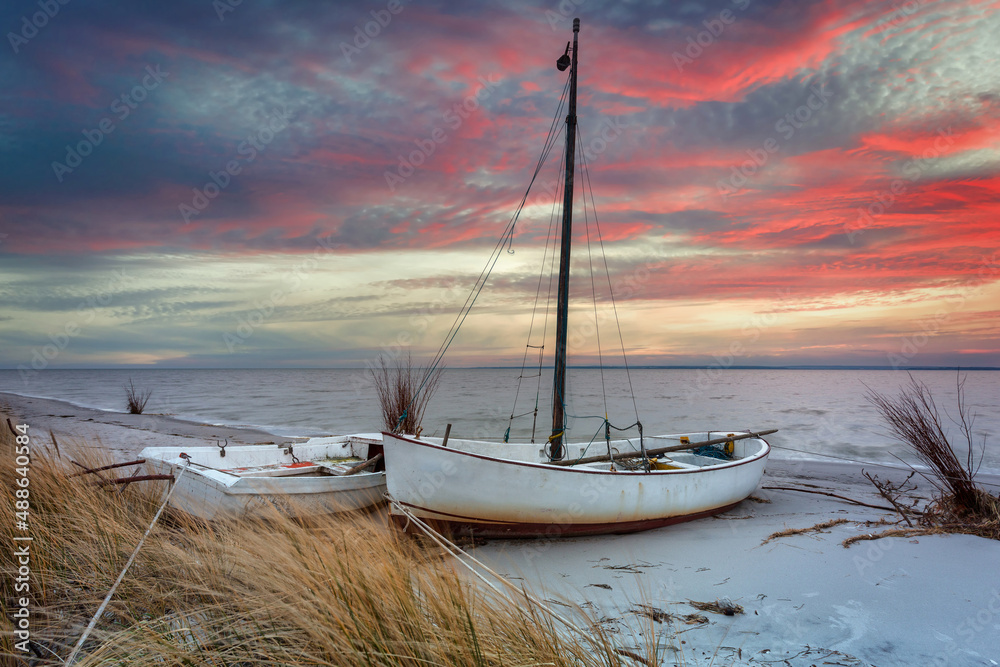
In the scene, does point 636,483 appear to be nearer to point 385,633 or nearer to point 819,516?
point 819,516

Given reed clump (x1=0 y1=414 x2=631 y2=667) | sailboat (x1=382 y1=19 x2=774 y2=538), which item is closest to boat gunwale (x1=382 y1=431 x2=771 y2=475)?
sailboat (x1=382 y1=19 x2=774 y2=538)

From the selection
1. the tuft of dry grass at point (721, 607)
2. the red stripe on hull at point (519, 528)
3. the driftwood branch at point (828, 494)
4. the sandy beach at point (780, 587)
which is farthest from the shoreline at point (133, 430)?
the driftwood branch at point (828, 494)

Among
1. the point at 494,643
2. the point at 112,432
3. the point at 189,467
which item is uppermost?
the point at 494,643

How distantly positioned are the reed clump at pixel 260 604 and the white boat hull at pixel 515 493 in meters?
1.94

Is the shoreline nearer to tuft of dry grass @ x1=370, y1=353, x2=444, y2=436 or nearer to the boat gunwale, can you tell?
tuft of dry grass @ x1=370, y1=353, x2=444, y2=436

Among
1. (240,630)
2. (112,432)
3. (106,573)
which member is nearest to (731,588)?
(240,630)

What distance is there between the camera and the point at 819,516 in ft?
24.6

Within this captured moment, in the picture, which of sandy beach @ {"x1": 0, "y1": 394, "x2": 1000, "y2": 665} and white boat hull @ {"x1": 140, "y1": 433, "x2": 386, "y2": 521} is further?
white boat hull @ {"x1": 140, "y1": 433, "x2": 386, "y2": 521}

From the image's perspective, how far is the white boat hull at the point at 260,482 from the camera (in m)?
5.55

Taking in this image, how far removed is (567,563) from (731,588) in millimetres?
1704

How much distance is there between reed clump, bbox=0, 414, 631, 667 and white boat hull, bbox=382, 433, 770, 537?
194 cm

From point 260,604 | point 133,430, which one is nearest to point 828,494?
point 260,604

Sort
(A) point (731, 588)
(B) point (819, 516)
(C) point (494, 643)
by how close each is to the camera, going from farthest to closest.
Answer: (B) point (819, 516) < (A) point (731, 588) < (C) point (494, 643)

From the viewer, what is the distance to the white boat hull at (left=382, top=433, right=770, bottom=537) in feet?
18.7
